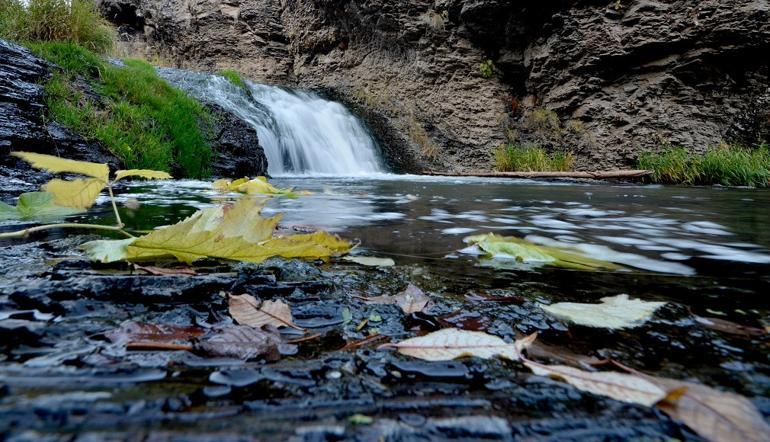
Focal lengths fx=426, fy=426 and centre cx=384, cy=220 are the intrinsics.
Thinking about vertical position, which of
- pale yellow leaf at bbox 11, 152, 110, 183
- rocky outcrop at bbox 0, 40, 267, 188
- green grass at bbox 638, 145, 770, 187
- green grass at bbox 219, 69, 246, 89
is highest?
green grass at bbox 219, 69, 246, 89

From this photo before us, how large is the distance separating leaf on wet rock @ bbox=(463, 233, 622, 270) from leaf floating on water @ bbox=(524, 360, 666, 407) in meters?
0.55

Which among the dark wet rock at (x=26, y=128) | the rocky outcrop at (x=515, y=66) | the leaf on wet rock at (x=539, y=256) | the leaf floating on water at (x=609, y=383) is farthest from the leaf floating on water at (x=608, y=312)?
the rocky outcrop at (x=515, y=66)

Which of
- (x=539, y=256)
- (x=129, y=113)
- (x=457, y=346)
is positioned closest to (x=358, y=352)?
(x=457, y=346)

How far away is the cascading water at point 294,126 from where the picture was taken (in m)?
7.02

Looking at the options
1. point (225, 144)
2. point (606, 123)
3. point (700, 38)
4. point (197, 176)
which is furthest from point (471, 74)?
point (197, 176)

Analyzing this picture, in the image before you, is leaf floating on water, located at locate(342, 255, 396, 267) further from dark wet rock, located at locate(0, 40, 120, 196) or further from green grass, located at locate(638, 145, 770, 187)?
green grass, located at locate(638, 145, 770, 187)

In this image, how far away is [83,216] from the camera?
151 centimetres

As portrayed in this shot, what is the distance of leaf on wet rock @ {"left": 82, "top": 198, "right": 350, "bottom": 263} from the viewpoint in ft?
2.36

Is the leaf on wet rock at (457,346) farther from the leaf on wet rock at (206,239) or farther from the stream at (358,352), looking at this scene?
the leaf on wet rock at (206,239)

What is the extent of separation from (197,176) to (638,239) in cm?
493

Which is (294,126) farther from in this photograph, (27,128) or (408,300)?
(408,300)

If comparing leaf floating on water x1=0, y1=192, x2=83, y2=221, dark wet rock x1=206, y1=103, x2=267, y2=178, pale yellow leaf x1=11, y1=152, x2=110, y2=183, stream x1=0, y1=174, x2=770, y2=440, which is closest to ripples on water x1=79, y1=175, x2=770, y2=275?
stream x1=0, y1=174, x2=770, y2=440

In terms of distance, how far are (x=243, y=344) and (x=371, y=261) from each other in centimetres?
50

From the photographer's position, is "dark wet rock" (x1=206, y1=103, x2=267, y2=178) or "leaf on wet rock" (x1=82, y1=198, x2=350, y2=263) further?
"dark wet rock" (x1=206, y1=103, x2=267, y2=178)
